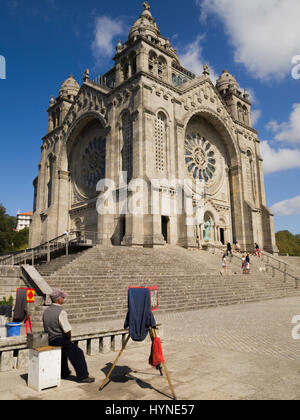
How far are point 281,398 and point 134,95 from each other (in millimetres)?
26565

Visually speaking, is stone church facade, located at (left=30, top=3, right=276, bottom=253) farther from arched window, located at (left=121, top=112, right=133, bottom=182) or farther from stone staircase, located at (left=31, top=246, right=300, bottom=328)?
stone staircase, located at (left=31, top=246, right=300, bottom=328)

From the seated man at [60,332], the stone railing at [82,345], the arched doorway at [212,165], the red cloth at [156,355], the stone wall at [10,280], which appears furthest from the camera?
the arched doorway at [212,165]

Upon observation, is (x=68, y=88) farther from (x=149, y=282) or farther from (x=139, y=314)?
(x=139, y=314)

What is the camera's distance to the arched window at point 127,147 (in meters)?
26.6

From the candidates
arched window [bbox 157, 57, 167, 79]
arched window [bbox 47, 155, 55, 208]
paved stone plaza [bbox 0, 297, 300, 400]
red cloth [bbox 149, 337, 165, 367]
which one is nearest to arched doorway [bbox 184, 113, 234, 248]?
arched window [bbox 157, 57, 167, 79]

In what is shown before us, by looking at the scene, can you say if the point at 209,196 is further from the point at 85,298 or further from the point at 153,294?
the point at 153,294

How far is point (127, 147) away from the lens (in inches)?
1070

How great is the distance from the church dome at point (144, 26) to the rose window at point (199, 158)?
1148 centimetres

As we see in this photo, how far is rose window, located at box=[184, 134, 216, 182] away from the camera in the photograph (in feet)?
108

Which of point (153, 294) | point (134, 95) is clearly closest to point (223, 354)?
point (153, 294)

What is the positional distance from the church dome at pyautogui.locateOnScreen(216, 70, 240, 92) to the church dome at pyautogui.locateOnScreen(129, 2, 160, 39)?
11580 millimetres

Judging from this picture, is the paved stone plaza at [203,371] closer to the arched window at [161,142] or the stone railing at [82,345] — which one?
the stone railing at [82,345]

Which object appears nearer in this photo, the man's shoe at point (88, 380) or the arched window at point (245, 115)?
the man's shoe at point (88, 380)

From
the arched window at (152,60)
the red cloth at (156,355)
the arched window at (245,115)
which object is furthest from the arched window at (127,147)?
the red cloth at (156,355)
